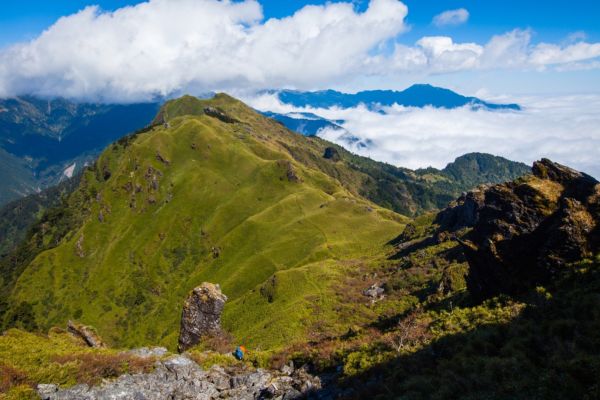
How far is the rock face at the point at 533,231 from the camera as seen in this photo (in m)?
24.5

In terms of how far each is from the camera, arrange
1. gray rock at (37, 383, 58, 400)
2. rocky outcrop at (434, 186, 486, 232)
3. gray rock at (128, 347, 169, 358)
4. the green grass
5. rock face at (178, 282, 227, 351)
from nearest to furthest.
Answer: gray rock at (37, 383, 58, 400) → the green grass → gray rock at (128, 347, 169, 358) → rock face at (178, 282, 227, 351) → rocky outcrop at (434, 186, 486, 232)

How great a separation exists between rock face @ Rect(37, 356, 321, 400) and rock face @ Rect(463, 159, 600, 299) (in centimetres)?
1543

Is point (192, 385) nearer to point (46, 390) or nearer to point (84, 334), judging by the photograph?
point (46, 390)

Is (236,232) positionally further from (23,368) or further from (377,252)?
(23,368)

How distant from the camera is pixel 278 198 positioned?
647ft

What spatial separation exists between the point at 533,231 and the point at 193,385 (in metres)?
26.6

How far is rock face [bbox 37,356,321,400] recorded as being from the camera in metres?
24.0

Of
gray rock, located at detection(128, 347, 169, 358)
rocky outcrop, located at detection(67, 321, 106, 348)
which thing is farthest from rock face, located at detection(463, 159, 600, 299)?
rocky outcrop, located at detection(67, 321, 106, 348)

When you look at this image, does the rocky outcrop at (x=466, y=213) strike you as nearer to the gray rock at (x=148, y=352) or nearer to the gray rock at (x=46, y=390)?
the gray rock at (x=148, y=352)

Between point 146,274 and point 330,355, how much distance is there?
177645 mm

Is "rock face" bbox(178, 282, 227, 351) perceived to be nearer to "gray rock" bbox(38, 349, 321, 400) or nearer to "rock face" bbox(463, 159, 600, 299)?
"gray rock" bbox(38, 349, 321, 400)

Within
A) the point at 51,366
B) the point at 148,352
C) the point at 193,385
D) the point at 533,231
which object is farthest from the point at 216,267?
the point at 533,231

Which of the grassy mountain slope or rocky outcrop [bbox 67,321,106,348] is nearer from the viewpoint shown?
rocky outcrop [bbox 67,321,106,348]

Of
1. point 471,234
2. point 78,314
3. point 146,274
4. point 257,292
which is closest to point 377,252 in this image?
point 257,292
